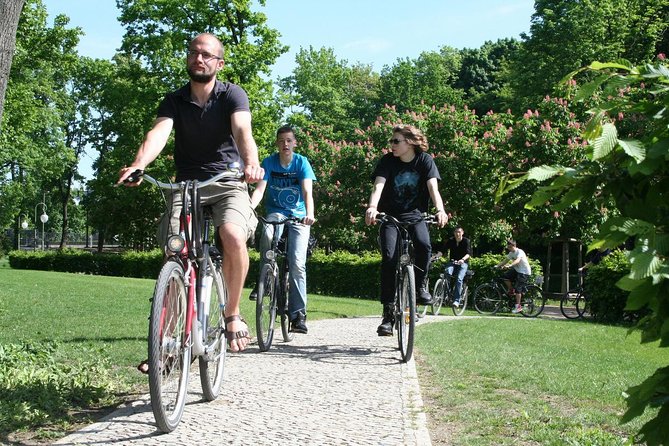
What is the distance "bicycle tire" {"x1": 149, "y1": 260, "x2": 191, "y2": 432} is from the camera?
405cm

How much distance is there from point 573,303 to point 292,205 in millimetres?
14779

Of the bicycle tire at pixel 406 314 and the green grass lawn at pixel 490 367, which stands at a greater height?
the bicycle tire at pixel 406 314

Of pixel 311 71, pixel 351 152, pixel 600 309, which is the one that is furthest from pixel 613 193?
pixel 311 71

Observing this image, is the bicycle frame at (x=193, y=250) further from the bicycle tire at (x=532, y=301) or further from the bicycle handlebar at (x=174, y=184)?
the bicycle tire at (x=532, y=301)

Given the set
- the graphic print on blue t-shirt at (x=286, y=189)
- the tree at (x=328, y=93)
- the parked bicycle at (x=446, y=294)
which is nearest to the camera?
the graphic print on blue t-shirt at (x=286, y=189)

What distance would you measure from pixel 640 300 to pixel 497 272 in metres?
22.0

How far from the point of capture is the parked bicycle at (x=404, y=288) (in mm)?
7270

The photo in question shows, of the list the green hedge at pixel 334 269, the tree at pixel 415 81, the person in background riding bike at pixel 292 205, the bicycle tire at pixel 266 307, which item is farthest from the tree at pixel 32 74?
the tree at pixel 415 81

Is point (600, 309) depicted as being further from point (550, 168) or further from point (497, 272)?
point (550, 168)

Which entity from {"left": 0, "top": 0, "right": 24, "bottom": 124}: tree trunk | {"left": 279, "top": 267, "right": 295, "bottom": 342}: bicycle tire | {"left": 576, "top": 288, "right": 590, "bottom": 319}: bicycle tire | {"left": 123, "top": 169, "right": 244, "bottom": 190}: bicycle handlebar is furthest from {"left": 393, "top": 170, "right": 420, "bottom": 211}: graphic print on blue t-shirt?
{"left": 576, "top": 288, "right": 590, "bottom": 319}: bicycle tire

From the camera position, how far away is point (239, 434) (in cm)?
438

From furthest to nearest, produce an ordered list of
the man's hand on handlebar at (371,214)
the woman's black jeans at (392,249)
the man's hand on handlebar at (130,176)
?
the woman's black jeans at (392,249) → the man's hand on handlebar at (371,214) → the man's hand on handlebar at (130,176)

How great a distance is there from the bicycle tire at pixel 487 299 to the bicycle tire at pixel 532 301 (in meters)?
0.65

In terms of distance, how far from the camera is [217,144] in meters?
5.34
